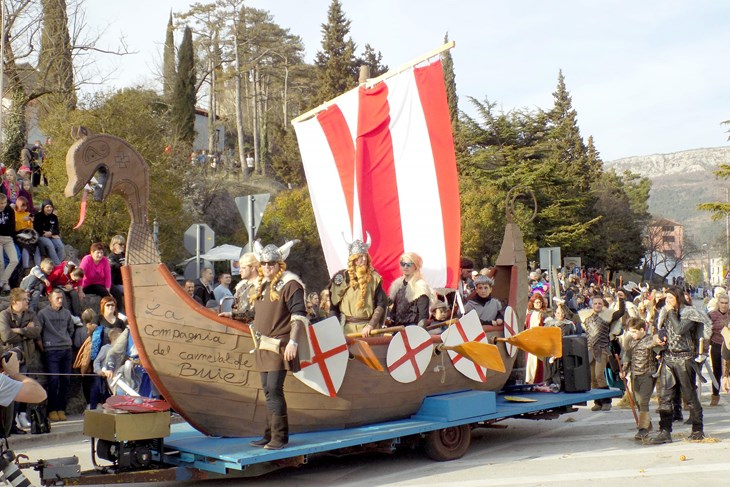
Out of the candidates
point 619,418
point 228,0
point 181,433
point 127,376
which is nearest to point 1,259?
point 127,376

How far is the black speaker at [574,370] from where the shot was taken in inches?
412

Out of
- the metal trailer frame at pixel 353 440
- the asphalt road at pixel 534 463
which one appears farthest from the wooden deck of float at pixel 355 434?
the asphalt road at pixel 534 463

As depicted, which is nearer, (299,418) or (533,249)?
(299,418)

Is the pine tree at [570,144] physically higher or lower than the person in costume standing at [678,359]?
higher

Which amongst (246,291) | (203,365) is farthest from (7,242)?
(203,365)

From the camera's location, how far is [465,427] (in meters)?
9.09

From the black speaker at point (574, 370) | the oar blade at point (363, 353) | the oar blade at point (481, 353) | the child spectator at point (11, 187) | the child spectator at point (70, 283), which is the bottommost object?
the black speaker at point (574, 370)

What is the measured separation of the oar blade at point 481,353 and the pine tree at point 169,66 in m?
40.4

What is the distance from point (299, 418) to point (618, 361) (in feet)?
22.3

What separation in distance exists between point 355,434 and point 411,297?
1957 millimetres

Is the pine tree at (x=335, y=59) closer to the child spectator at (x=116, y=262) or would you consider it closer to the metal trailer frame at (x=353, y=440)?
Result: the child spectator at (x=116, y=262)

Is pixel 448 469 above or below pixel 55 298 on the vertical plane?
below

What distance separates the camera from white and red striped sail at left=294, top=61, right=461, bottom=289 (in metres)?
11.6

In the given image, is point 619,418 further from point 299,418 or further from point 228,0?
point 228,0
